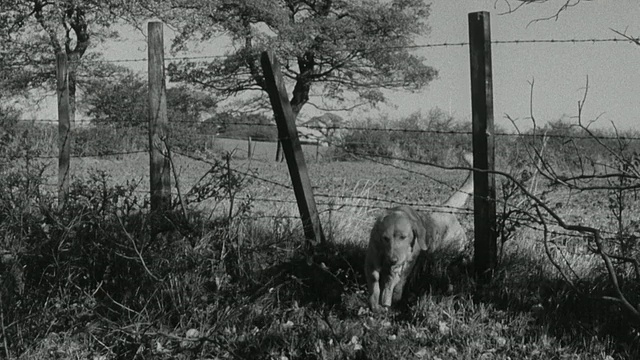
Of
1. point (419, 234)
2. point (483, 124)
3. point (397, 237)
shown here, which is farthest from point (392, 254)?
point (483, 124)

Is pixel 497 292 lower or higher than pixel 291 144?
lower

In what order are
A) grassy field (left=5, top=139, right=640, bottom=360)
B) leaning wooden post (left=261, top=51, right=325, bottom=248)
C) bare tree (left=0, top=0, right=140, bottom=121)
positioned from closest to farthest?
grassy field (left=5, top=139, right=640, bottom=360)
leaning wooden post (left=261, top=51, right=325, bottom=248)
bare tree (left=0, top=0, right=140, bottom=121)

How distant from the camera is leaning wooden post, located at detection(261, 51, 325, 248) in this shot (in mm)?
5551

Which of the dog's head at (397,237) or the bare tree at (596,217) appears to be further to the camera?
the dog's head at (397,237)

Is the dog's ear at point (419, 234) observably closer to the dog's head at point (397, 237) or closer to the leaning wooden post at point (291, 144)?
the dog's head at point (397, 237)

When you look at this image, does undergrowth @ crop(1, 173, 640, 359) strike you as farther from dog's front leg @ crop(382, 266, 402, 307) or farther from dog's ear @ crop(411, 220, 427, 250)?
dog's ear @ crop(411, 220, 427, 250)

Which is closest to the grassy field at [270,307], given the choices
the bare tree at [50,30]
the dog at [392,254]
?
the dog at [392,254]

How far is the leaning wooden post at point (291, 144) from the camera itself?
555cm

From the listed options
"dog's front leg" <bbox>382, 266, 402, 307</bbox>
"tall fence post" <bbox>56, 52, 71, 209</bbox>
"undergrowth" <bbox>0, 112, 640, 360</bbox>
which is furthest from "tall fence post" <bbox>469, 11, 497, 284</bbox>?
"tall fence post" <bbox>56, 52, 71, 209</bbox>

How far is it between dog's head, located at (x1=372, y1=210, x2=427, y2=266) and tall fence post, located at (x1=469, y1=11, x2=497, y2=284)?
48cm

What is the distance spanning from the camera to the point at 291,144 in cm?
557

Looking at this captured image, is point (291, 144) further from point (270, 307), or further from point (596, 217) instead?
point (596, 217)

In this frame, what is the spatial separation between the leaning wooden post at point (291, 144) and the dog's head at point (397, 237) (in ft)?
1.74

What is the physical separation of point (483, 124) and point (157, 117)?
8.54 feet
